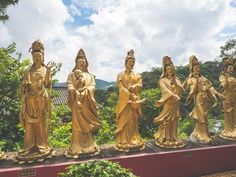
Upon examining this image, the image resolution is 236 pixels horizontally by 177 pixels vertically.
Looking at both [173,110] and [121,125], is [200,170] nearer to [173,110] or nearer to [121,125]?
[173,110]

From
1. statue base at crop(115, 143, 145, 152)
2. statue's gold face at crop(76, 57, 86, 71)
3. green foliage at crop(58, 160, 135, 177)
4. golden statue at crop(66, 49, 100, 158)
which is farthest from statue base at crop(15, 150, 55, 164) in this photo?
green foliage at crop(58, 160, 135, 177)

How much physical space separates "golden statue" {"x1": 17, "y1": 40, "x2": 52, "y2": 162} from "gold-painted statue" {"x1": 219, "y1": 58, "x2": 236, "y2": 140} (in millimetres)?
5095

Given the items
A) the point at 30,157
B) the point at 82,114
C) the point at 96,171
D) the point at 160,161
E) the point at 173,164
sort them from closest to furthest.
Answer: the point at 96,171
the point at 30,157
the point at 82,114
the point at 160,161
the point at 173,164

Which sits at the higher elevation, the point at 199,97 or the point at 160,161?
the point at 199,97

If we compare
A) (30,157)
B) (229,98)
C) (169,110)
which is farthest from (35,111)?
(229,98)

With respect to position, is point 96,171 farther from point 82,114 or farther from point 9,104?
point 9,104

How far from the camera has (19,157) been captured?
22.4 feet

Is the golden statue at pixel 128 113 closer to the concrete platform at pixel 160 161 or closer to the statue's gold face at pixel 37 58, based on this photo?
the concrete platform at pixel 160 161

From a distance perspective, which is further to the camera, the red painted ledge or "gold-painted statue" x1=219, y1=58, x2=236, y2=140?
"gold-painted statue" x1=219, y1=58, x2=236, y2=140

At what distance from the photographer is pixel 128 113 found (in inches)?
310

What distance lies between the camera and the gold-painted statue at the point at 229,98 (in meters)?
9.38

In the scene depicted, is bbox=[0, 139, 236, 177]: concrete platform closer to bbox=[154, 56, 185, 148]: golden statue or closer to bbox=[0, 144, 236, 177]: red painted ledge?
bbox=[0, 144, 236, 177]: red painted ledge

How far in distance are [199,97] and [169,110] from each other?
1120 mm

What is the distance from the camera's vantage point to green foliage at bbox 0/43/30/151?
34.4 ft
